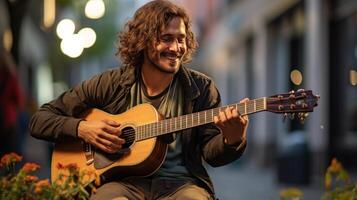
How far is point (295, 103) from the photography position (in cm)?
393

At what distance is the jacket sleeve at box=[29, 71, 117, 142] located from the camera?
4.63 meters

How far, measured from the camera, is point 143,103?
4508 mm

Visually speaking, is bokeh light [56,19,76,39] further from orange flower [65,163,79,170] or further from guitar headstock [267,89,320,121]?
guitar headstock [267,89,320,121]

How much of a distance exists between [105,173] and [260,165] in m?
18.4

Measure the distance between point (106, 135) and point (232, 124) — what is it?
0.74m

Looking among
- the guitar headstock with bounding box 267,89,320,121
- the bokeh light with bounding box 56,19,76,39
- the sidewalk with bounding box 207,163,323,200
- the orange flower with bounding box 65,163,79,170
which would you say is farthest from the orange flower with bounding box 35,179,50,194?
the sidewalk with bounding box 207,163,323,200

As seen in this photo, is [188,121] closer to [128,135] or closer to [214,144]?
[214,144]

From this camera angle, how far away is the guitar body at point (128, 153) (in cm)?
432

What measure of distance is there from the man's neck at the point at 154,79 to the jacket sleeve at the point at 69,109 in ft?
0.62

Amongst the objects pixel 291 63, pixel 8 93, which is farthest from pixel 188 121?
pixel 291 63

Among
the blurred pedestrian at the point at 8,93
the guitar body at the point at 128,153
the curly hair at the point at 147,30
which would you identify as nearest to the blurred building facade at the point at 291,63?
the blurred pedestrian at the point at 8,93

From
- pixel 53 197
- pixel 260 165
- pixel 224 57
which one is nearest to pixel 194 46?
pixel 53 197

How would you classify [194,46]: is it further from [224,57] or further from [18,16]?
[224,57]

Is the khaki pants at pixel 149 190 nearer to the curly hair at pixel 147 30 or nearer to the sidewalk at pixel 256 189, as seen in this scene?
the curly hair at pixel 147 30
